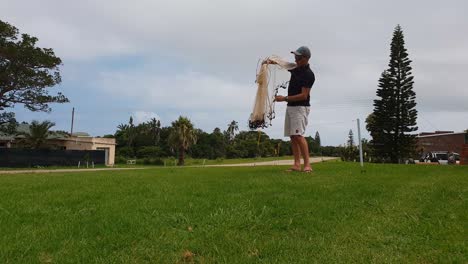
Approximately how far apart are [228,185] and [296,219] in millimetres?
1948

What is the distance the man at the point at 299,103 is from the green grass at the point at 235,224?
221 cm

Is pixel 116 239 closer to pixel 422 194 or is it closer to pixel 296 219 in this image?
pixel 296 219

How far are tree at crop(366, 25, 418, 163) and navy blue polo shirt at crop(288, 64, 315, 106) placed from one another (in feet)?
140

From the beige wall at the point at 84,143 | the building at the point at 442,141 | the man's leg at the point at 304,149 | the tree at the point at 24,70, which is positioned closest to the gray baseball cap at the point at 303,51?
A: the man's leg at the point at 304,149

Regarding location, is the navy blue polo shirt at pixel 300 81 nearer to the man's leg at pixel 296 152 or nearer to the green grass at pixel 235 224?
the man's leg at pixel 296 152

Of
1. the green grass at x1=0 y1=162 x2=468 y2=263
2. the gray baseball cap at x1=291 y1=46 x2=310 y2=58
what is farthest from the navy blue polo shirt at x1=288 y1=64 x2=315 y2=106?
the green grass at x1=0 y1=162 x2=468 y2=263

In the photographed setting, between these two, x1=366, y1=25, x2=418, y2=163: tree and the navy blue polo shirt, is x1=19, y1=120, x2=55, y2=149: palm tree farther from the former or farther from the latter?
the navy blue polo shirt

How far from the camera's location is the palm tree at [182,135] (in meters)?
61.4

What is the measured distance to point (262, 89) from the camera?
8.45m

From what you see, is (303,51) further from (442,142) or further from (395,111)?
(442,142)

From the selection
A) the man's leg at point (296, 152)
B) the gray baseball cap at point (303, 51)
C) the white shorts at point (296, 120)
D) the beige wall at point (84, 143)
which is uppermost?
the beige wall at point (84, 143)

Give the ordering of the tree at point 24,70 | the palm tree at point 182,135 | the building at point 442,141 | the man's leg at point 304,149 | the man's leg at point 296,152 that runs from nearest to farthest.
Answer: the man's leg at point 304,149, the man's leg at point 296,152, the tree at point 24,70, the palm tree at point 182,135, the building at point 442,141

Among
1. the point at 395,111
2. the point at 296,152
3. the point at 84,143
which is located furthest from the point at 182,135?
the point at 296,152

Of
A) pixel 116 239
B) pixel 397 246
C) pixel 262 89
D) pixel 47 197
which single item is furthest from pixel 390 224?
pixel 262 89
